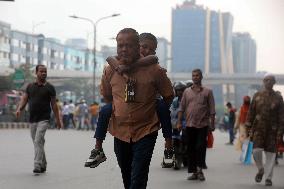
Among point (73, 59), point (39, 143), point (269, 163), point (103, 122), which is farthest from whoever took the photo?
point (73, 59)

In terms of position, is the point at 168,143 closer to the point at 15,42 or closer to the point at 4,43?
the point at 4,43

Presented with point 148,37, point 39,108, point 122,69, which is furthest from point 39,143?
point 122,69

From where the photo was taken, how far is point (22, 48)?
12581 centimetres

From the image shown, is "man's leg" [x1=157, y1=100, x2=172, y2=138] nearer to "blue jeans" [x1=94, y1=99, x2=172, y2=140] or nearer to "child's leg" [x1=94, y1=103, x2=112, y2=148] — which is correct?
"blue jeans" [x1=94, y1=99, x2=172, y2=140]

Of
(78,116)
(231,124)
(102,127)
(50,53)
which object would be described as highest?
(50,53)

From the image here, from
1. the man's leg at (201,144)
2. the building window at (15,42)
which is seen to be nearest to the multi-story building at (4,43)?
the building window at (15,42)

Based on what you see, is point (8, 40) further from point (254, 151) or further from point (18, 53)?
point (254, 151)

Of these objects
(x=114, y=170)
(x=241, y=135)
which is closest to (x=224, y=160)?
(x=241, y=135)

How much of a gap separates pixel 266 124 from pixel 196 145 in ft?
3.62

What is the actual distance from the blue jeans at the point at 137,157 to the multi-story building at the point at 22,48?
113 metres

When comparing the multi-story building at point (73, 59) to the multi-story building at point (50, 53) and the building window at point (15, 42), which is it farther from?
the building window at point (15, 42)

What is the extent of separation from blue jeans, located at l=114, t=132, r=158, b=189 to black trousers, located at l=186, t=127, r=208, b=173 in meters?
4.73

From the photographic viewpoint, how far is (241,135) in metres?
16.0

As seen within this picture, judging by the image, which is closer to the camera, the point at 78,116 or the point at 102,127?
the point at 102,127
